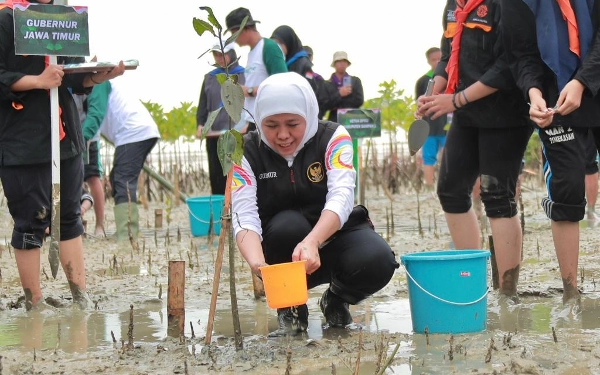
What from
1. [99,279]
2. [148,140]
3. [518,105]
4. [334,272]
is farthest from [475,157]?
[148,140]

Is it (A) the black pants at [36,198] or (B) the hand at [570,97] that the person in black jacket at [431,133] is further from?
(B) the hand at [570,97]

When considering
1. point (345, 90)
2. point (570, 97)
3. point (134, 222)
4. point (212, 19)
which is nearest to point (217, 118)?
point (134, 222)

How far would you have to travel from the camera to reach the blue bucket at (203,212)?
850 centimetres

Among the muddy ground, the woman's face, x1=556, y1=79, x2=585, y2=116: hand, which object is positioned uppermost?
x1=556, y1=79, x2=585, y2=116: hand

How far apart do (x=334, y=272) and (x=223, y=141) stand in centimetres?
94

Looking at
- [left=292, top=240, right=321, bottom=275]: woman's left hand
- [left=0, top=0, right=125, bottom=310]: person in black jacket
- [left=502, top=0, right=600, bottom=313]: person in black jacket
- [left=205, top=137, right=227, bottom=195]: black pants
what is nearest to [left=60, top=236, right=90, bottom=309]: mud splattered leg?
[left=0, top=0, right=125, bottom=310]: person in black jacket

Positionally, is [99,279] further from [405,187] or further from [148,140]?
[405,187]

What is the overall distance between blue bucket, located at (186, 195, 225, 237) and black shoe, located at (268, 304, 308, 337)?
419 cm

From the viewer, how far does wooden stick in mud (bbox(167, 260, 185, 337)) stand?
3.99m

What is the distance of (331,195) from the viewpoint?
13.0 ft

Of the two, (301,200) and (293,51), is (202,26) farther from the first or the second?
(293,51)

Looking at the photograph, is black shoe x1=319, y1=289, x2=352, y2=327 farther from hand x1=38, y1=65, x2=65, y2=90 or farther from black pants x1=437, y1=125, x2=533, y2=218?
hand x1=38, y1=65, x2=65, y2=90

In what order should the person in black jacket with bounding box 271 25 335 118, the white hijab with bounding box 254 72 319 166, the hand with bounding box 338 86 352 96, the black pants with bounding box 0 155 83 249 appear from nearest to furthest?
the white hijab with bounding box 254 72 319 166
the black pants with bounding box 0 155 83 249
the person in black jacket with bounding box 271 25 335 118
the hand with bounding box 338 86 352 96

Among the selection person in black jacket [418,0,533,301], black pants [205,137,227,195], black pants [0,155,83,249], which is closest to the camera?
person in black jacket [418,0,533,301]
